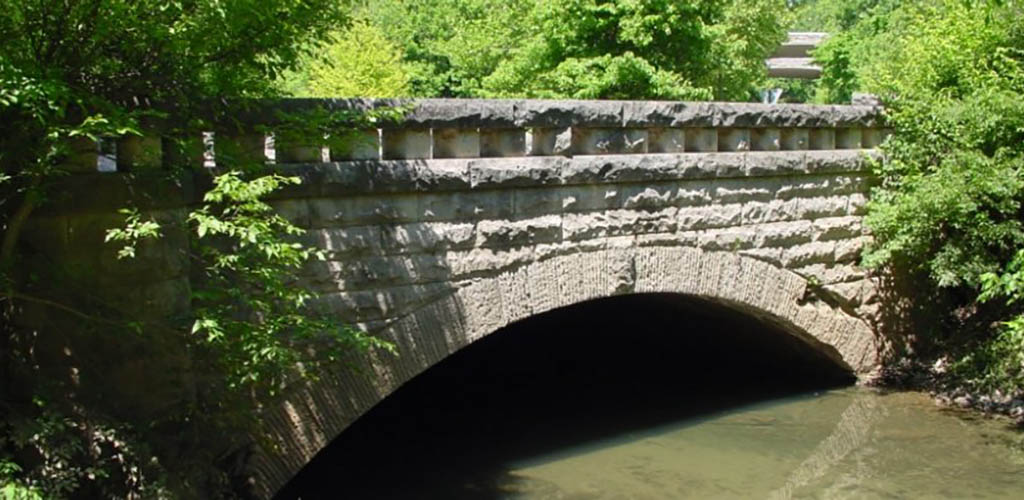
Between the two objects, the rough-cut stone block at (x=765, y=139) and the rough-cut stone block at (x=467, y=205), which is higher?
the rough-cut stone block at (x=765, y=139)

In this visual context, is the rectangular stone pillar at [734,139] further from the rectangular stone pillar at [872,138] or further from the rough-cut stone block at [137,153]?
the rough-cut stone block at [137,153]

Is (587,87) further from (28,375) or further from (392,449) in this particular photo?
(28,375)

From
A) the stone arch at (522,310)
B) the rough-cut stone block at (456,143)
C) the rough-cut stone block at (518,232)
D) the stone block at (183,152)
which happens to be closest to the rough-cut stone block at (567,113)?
the rough-cut stone block at (456,143)

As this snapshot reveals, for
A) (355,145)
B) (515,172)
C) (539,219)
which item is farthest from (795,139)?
(355,145)

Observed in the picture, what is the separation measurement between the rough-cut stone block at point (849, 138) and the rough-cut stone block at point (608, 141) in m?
2.39

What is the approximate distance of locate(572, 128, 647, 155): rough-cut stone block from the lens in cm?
724

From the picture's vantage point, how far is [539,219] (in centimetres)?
700

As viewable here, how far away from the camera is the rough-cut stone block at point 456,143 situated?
655 cm

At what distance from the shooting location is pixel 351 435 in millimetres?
9047

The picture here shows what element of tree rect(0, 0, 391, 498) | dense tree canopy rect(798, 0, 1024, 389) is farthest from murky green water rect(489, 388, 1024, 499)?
tree rect(0, 0, 391, 498)

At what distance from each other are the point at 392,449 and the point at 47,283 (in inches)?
164

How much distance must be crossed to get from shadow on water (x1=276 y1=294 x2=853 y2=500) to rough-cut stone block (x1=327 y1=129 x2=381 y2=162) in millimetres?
2562

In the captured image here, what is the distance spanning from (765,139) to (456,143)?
3.02 m

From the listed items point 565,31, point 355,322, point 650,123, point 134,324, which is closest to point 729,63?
point 565,31
